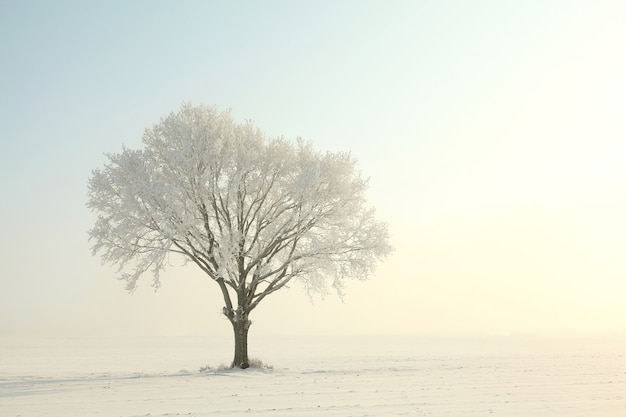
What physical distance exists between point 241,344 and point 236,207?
7306mm

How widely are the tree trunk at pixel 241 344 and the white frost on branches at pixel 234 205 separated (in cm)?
94

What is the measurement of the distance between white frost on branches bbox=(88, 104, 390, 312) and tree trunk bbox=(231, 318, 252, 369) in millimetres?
942

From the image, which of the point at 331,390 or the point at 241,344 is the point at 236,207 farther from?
the point at 331,390

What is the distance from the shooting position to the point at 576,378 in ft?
71.4

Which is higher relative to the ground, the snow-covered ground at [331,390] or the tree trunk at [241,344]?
the tree trunk at [241,344]

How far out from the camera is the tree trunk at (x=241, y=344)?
99.0 ft

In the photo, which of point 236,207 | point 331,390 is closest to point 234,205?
point 236,207

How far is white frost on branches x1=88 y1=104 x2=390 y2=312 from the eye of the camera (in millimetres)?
29703

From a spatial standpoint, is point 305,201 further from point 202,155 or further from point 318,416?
point 318,416

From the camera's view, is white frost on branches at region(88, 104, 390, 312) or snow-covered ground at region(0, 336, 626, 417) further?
white frost on branches at region(88, 104, 390, 312)

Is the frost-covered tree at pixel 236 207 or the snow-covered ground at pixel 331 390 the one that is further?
the frost-covered tree at pixel 236 207

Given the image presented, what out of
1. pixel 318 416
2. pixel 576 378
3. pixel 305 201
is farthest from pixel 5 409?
pixel 576 378

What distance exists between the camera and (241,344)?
100ft

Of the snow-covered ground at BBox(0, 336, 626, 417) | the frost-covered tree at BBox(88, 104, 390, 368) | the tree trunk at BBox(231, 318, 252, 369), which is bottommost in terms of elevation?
the snow-covered ground at BBox(0, 336, 626, 417)
